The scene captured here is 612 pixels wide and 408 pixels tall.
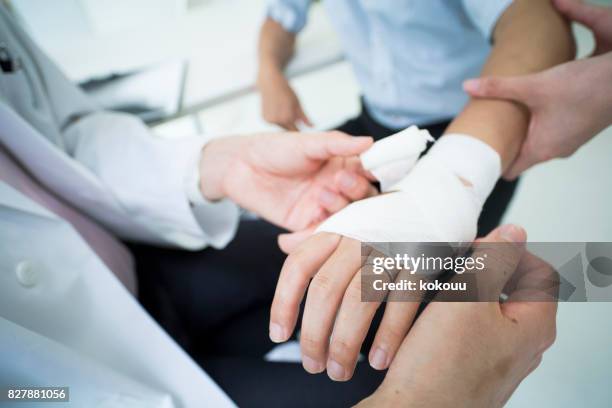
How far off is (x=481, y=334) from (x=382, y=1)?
2.01 ft

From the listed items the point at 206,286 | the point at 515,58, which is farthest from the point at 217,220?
the point at 515,58

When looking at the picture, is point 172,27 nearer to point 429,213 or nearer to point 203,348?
point 203,348

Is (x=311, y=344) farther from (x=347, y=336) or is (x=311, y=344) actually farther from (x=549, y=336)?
(x=549, y=336)

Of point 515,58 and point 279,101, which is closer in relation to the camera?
point 515,58

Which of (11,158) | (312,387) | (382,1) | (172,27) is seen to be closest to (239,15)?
(172,27)

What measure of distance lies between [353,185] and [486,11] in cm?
41

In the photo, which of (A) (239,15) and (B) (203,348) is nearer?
(B) (203,348)

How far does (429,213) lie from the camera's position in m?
0.40

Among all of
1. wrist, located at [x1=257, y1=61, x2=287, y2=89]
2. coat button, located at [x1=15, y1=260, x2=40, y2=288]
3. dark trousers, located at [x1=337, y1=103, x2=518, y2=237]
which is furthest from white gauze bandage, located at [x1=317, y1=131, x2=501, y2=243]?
wrist, located at [x1=257, y1=61, x2=287, y2=89]

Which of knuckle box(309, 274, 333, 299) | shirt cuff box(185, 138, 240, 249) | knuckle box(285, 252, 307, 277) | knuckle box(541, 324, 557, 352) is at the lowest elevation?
shirt cuff box(185, 138, 240, 249)

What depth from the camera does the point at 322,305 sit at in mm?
334

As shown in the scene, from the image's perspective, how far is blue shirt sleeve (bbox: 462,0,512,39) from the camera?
0.58 m

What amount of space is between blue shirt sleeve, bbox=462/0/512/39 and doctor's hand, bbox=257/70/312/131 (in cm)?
42

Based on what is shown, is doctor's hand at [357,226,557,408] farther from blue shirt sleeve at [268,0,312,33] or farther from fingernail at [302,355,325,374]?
blue shirt sleeve at [268,0,312,33]
